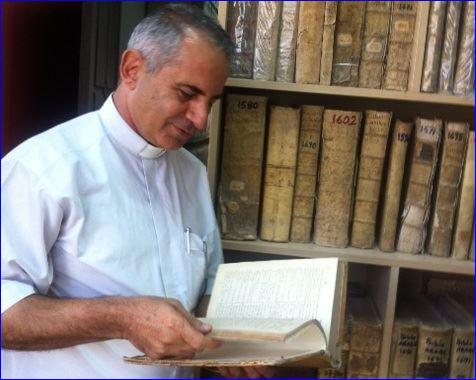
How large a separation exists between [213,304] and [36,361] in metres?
0.34

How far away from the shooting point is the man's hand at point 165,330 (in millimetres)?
770

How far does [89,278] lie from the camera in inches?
36.5

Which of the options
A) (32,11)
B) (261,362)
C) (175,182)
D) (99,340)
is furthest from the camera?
(32,11)

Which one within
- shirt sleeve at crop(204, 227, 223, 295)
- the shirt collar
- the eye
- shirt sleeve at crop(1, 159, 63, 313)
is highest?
the eye

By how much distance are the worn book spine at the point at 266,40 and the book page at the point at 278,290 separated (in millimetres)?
455

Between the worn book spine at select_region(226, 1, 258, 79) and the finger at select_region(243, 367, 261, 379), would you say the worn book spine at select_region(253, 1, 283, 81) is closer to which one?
the worn book spine at select_region(226, 1, 258, 79)

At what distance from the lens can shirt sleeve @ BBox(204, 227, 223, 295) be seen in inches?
45.4

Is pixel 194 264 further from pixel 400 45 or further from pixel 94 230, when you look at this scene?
pixel 400 45

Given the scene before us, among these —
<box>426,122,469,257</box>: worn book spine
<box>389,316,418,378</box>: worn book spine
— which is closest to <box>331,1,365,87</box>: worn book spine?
<box>426,122,469,257</box>: worn book spine

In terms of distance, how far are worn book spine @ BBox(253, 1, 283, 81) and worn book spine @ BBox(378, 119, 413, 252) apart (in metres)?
0.33

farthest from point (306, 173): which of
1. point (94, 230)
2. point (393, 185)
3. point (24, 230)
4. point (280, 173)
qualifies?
point (24, 230)

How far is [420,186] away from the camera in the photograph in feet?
3.91

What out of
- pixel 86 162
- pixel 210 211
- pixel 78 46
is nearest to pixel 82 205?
pixel 86 162

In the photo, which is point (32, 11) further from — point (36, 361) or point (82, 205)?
point (36, 361)
